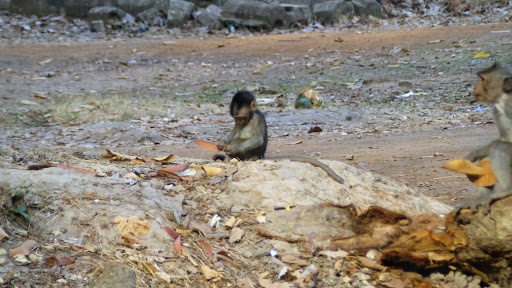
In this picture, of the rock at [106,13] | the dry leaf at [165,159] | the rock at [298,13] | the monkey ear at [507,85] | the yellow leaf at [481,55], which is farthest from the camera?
the rock at [298,13]

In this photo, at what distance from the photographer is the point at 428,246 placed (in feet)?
16.4

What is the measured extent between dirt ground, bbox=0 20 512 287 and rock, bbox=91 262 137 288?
0.38 ft

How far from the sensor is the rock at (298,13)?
1956cm

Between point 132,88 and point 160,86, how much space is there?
0.64 m

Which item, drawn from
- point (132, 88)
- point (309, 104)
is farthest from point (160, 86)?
point (309, 104)

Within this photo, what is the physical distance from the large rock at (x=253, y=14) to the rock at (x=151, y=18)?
6.26ft

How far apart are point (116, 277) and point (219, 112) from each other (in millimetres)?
8798

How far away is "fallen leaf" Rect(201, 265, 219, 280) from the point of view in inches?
178

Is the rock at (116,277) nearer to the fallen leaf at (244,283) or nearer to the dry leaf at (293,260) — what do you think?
the fallen leaf at (244,283)

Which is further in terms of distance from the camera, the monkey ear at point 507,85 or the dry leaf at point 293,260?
the monkey ear at point 507,85

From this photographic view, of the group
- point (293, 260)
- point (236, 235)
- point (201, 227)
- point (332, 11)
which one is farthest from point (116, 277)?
point (332, 11)

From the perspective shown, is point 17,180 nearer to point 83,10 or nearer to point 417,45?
point 417,45

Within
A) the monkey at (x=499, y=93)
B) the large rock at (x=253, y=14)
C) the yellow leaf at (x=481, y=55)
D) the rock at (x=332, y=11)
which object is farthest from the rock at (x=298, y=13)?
the monkey at (x=499, y=93)

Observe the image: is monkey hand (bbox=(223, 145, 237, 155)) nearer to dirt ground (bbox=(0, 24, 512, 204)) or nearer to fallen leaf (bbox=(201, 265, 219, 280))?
dirt ground (bbox=(0, 24, 512, 204))
